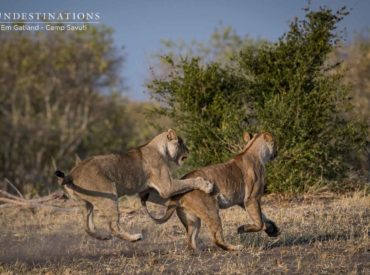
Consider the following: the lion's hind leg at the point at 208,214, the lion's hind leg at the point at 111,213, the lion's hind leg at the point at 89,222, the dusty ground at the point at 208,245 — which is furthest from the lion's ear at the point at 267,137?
the lion's hind leg at the point at 89,222

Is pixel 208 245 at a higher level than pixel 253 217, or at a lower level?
lower

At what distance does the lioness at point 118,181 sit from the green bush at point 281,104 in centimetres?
388

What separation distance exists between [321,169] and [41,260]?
6422 mm

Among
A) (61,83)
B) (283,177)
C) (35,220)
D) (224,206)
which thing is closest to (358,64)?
(61,83)

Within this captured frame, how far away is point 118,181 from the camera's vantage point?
9133 millimetres

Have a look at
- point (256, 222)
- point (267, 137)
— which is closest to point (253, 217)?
point (256, 222)

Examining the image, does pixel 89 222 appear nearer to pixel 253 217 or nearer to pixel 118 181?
pixel 118 181

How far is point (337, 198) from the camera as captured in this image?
1306 centimetres

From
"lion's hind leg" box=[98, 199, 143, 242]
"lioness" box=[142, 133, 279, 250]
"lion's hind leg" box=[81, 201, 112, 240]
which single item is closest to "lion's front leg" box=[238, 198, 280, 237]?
"lioness" box=[142, 133, 279, 250]

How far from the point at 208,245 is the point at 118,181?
4.31 feet

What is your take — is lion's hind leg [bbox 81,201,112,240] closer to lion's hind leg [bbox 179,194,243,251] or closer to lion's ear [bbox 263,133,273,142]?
lion's hind leg [bbox 179,194,243,251]

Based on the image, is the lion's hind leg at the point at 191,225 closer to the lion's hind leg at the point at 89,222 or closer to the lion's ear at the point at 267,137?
the lion's hind leg at the point at 89,222

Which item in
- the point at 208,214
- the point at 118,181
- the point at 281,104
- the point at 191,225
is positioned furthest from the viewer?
the point at 281,104

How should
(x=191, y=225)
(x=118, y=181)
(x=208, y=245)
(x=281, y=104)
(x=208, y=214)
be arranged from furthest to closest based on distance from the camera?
(x=281, y=104), (x=208, y=245), (x=118, y=181), (x=191, y=225), (x=208, y=214)
